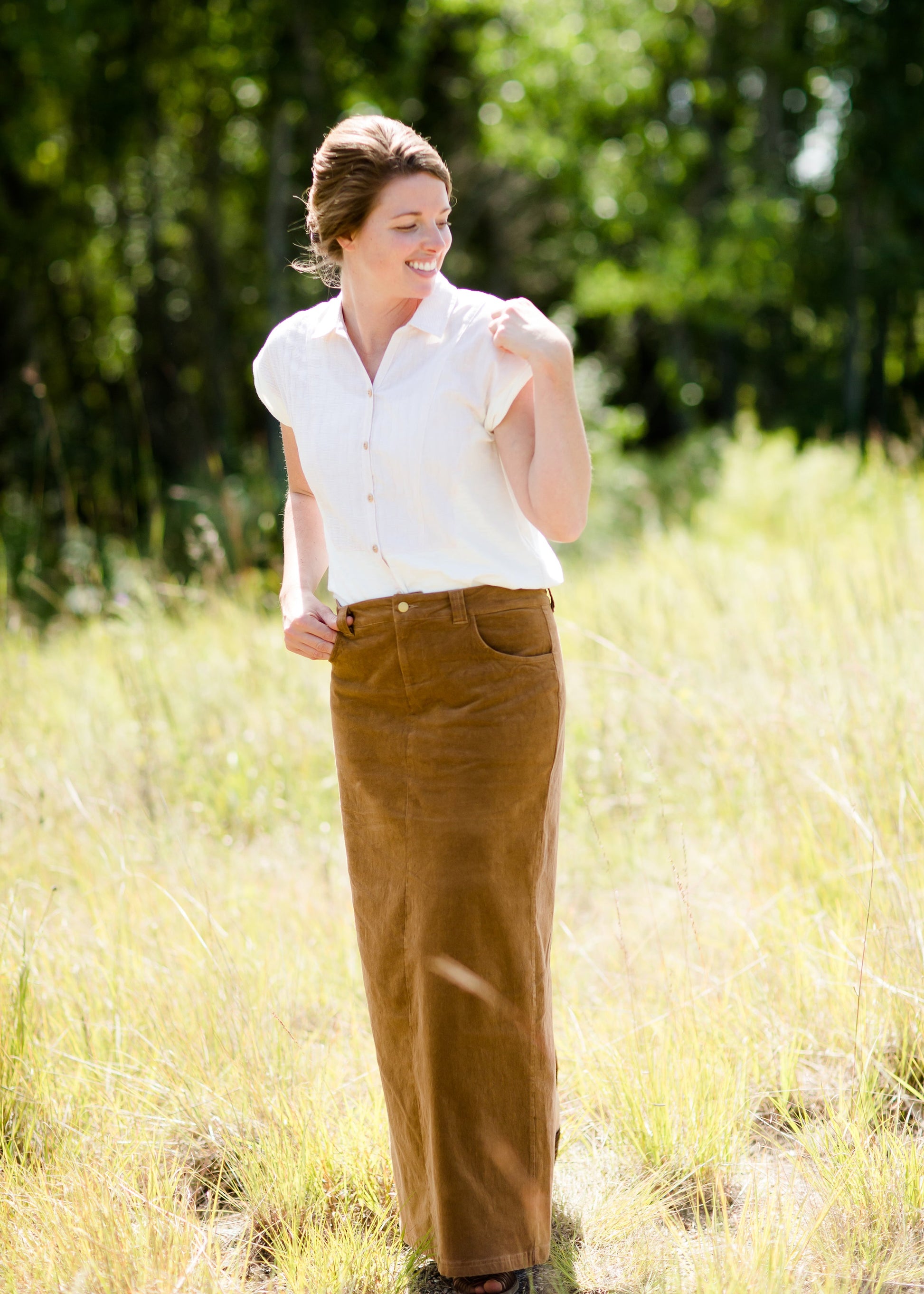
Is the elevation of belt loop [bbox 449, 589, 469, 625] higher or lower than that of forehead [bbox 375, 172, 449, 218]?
lower

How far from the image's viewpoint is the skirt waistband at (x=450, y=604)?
2.06 meters

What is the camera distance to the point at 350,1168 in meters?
2.48

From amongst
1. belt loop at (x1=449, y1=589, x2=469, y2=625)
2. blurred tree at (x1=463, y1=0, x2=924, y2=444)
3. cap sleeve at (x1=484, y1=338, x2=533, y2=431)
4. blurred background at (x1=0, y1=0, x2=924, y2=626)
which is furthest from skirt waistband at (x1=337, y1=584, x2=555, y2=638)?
blurred tree at (x1=463, y1=0, x2=924, y2=444)

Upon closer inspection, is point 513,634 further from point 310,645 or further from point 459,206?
point 459,206

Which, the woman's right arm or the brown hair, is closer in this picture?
the brown hair

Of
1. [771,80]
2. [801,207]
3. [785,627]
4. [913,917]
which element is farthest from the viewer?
[801,207]

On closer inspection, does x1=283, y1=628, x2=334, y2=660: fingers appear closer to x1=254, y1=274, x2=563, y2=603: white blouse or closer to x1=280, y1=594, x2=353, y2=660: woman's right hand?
x1=280, y1=594, x2=353, y2=660: woman's right hand

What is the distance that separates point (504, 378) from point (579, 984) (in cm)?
181

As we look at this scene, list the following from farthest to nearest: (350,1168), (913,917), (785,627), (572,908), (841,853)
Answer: (785,627) → (572,908) → (841,853) → (913,917) → (350,1168)

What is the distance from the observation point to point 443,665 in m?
2.06

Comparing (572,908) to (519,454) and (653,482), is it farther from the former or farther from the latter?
(653,482)

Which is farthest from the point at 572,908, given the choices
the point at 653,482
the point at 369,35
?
the point at 369,35

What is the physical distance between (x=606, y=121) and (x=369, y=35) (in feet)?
10.5

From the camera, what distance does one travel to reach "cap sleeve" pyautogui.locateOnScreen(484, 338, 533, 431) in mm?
2000
